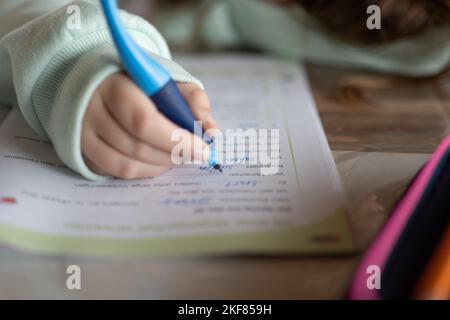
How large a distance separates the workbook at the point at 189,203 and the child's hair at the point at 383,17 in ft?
→ 0.67

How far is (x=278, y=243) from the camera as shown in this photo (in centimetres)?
32

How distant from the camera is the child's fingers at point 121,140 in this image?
345mm

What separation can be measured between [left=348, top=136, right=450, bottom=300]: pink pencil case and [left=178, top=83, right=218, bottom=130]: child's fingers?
0.12 metres

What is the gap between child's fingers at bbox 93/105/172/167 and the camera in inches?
13.6

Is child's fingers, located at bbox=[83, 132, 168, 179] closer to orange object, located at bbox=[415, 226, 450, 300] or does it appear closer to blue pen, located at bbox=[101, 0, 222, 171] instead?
blue pen, located at bbox=[101, 0, 222, 171]

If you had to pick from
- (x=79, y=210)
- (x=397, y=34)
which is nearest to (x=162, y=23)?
(x=397, y=34)

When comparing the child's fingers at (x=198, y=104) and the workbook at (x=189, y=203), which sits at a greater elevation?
the child's fingers at (x=198, y=104)

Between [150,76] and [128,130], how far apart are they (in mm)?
36

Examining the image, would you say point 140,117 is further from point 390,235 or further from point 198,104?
point 390,235

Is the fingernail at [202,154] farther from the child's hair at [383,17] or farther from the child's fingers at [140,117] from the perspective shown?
the child's hair at [383,17]

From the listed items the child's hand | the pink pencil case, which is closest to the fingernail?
Result: the child's hand

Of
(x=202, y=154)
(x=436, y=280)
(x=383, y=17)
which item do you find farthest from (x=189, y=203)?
(x=383, y=17)

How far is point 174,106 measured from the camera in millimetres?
341

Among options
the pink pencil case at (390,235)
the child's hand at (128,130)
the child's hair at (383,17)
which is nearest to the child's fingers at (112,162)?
the child's hand at (128,130)
